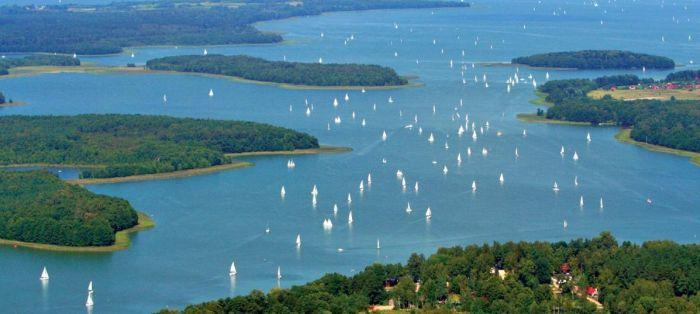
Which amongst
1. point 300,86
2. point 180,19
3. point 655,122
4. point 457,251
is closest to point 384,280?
point 457,251

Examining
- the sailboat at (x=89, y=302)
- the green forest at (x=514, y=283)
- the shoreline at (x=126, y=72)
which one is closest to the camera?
the green forest at (x=514, y=283)

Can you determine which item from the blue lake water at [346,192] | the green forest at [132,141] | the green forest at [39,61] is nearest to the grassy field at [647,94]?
the blue lake water at [346,192]

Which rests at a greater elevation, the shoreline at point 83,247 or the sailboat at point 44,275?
the sailboat at point 44,275

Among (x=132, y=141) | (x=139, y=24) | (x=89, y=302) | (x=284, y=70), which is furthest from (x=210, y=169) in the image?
(x=139, y=24)

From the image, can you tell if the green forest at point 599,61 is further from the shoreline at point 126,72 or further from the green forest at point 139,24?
the green forest at point 139,24

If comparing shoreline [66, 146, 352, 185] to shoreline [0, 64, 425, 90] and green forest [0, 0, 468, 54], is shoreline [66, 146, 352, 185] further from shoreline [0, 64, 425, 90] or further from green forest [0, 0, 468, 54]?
green forest [0, 0, 468, 54]

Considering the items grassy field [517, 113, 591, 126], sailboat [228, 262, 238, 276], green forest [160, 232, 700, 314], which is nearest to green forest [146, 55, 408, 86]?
grassy field [517, 113, 591, 126]

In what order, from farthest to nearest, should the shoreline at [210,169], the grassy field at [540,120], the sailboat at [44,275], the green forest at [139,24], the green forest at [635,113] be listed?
the green forest at [139,24]
the grassy field at [540,120]
the green forest at [635,113]
the shoreline at [210,169]
the sailboat at [44,275]
